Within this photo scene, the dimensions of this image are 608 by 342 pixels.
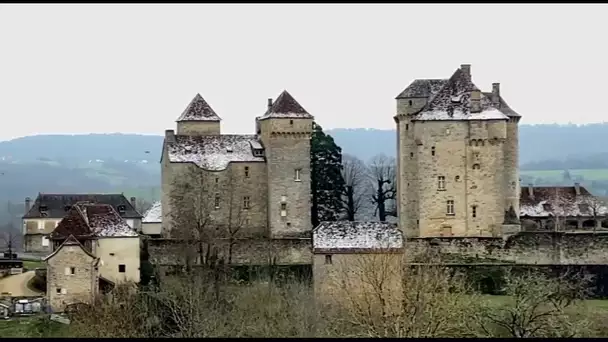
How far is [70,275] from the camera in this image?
34.0 m

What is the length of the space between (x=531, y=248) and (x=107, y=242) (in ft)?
49.8

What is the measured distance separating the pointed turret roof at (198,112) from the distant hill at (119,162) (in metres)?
72.0

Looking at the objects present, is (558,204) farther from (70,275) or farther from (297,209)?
(70,275)

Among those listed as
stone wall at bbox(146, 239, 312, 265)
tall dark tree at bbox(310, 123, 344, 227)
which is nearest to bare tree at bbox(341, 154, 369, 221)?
tall dark tree at bbox(310, 123, 344, 227)

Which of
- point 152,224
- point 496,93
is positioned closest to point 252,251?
point 152,224

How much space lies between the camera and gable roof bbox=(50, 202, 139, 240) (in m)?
36.4

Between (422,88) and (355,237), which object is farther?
(422,88)

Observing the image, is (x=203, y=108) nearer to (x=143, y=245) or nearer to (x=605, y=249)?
(x=143, y=245)

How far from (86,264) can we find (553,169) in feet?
419

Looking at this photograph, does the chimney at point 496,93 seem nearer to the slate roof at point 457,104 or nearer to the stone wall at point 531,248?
the slate roof at point 457,104

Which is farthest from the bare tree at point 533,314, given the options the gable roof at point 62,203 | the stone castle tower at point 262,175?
the gable roof at point 62,203

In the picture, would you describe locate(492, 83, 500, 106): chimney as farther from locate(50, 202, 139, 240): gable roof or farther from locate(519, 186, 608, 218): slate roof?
locate(50, 202, 139, 240): gable roof

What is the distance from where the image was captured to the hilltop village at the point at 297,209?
113 ft

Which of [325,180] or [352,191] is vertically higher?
[325,180]
